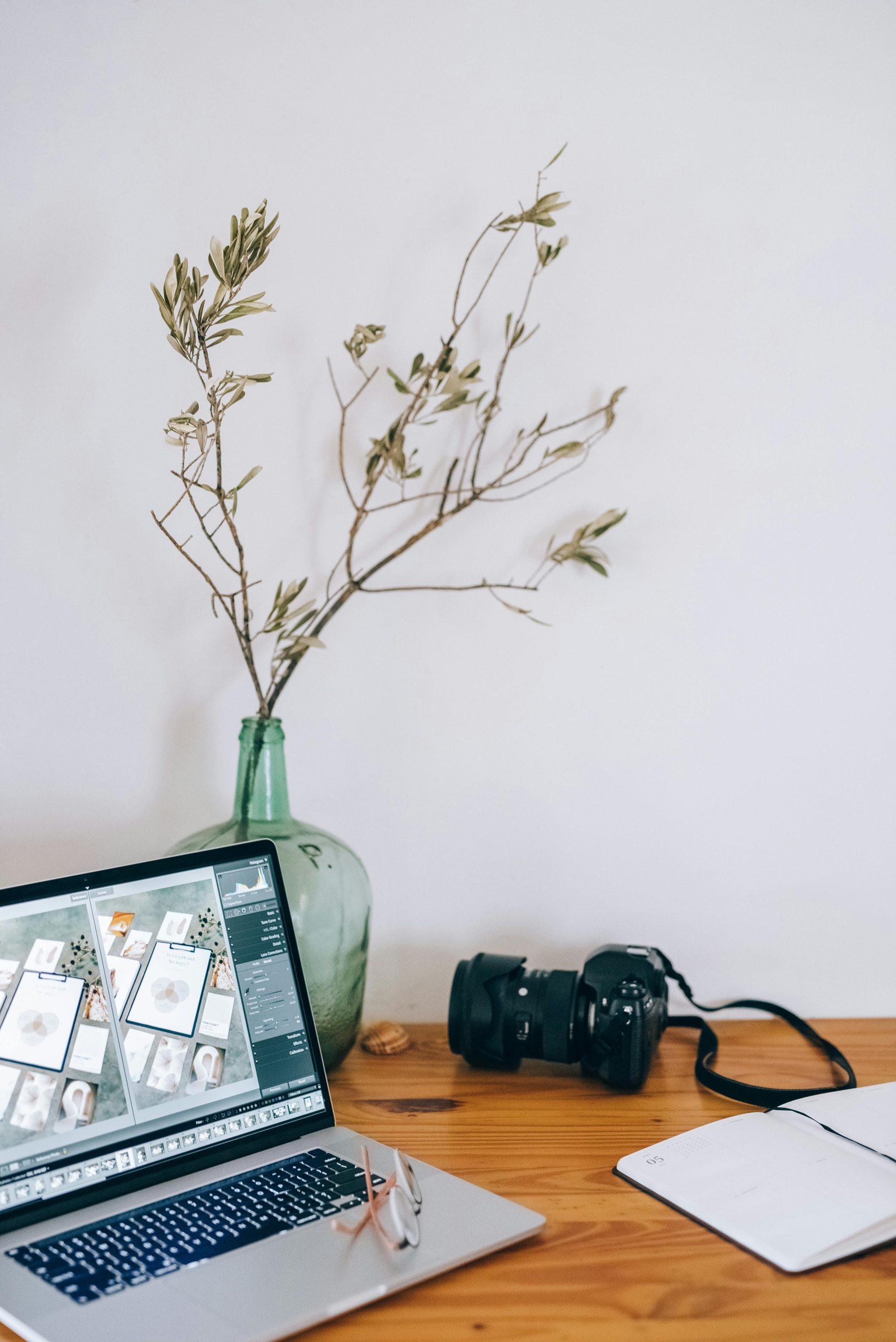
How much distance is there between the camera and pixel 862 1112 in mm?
852

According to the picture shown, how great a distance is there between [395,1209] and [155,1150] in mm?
201

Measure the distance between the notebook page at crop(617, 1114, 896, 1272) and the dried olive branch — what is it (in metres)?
0.54

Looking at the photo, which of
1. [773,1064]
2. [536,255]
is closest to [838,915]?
[773,1064]

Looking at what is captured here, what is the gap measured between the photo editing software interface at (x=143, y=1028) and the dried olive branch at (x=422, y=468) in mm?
254

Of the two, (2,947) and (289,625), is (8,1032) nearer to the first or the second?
(2,947)

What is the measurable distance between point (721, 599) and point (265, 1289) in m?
0.82

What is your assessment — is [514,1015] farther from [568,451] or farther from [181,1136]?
[568,451]

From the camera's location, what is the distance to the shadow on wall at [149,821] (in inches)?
42.1

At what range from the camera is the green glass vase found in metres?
0.92

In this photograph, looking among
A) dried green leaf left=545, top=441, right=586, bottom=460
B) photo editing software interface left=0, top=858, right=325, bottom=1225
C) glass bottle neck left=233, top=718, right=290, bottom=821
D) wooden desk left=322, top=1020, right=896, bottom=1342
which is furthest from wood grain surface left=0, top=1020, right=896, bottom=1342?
dried green leaf left=545, top=441, right=586, bottom=460

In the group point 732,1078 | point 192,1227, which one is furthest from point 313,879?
point 732,1078

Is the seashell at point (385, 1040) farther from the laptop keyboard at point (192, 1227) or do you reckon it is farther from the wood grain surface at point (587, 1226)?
the laptop keyboard at point (192, 1227)

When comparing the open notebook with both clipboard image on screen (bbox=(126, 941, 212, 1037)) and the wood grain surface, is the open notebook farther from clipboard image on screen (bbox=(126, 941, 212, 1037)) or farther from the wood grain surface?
clipboard image on screen (bbox=(126, 941, 212, 1037))

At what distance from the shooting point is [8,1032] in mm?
696
